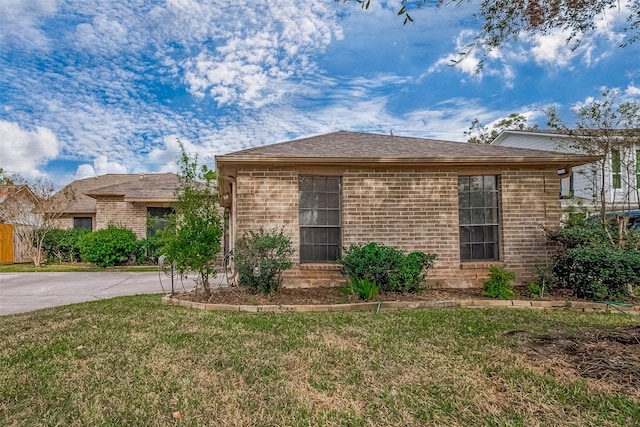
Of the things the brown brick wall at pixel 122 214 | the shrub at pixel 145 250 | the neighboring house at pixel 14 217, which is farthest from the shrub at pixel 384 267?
the neighboring house at pixel 14 217

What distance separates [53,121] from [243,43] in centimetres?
889

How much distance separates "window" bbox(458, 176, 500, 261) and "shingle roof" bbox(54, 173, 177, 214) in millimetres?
11895

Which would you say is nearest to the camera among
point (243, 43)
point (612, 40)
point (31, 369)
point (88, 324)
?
point (31, 369)

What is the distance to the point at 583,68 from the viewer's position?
8844 millimetres

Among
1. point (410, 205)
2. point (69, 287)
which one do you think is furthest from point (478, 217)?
point (69, 287)

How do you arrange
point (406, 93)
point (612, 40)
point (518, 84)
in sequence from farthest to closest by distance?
point (406, 93), point (518, 84), point (612, 40)

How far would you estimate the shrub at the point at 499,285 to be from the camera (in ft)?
24.4

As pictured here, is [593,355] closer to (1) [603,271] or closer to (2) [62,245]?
(1) [603,271]

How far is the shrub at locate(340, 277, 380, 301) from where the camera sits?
6.95 m

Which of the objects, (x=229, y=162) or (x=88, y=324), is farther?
(x=229, y=162)

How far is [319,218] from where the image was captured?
324 inches

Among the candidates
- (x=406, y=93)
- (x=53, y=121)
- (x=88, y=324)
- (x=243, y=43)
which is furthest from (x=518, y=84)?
(x=53, y=121)

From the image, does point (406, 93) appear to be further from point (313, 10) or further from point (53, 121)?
point (53, 121)

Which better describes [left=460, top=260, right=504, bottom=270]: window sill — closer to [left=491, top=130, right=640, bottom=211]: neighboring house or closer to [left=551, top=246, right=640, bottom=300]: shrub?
[left=551, top=246, right=640, bottom=300]: shrub
